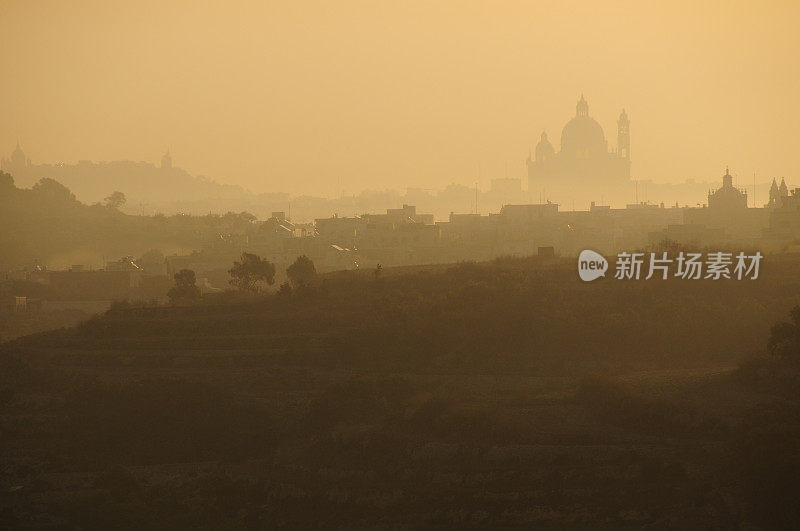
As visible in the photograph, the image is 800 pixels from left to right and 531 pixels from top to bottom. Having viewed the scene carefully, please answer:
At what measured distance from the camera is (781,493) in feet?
65.7

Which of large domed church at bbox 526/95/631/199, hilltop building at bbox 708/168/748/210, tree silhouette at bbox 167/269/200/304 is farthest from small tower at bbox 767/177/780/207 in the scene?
large domed church at bbox 526/95/631/199

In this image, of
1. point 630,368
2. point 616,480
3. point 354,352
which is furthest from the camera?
point 354,352

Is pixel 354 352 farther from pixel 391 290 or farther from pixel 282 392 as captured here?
pixel 391 290

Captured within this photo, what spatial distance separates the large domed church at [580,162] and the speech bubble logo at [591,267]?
128m

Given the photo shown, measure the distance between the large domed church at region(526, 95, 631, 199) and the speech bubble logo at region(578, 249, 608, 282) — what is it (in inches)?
5045

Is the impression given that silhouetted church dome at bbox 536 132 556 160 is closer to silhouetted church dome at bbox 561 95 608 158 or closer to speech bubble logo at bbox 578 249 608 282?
silhouetted church dome at bbox 561 95 608 158

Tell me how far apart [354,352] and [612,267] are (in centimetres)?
1433

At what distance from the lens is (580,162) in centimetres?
17688

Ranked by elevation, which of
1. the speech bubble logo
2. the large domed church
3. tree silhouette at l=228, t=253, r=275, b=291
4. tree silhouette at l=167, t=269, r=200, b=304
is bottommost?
tree silhouette at l=167, t=269, r=200, b=304

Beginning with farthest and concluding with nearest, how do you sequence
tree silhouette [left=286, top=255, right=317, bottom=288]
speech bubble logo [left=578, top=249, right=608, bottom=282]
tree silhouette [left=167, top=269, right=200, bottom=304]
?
tree silhouette [left=167, top=269, right=200, bottom=304] < tree silhouette [left=286, top=255, right=317, bottom=288] < speech bubble logo [left=578, top=249, right=608, bottom=282]

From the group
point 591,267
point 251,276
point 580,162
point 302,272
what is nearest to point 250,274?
point 251,276

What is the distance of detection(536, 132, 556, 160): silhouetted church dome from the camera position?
587ft

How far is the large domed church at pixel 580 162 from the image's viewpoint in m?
176

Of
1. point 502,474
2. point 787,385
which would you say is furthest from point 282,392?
point 787,385
